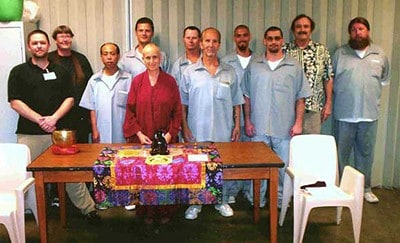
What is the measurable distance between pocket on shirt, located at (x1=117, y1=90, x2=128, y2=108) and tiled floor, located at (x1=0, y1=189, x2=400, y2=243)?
96 cm

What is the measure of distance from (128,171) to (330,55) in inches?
102

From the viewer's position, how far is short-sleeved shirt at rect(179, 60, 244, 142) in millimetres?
4004

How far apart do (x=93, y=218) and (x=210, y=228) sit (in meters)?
0.97

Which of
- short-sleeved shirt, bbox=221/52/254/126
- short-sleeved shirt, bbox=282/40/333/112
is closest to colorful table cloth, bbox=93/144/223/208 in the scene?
short-sleeved shirt, bbox=221/52/254/126

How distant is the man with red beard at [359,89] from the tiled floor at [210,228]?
652 millimetres

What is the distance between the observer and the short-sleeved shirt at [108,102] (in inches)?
160

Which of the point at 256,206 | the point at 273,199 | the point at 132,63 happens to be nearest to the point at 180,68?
Answer: the point at 132,63

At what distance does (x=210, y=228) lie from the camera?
391 centimetres

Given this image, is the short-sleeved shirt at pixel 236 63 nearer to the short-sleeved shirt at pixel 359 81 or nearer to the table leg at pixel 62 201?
the short-sleeved shirt at pixel 359 81

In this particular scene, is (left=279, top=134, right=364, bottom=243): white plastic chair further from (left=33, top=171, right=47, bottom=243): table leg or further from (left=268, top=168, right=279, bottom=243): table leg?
(left=33, top=171, right=47, bottom=243): table leg

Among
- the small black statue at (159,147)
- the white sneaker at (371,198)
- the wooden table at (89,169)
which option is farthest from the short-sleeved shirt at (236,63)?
the white sneaker at (371,198)

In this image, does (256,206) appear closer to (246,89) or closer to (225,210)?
(225,210)

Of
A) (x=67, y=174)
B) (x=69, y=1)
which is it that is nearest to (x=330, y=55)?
(x=69, y=1)

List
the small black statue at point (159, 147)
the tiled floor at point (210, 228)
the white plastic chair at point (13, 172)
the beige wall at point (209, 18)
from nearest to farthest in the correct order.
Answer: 1. the small black statue at point (159, 147)
2. the white plastic chair at point (13, 172)
3. the tiled floor at point (210, 228)
4. the beige wall at point (209, 18)
